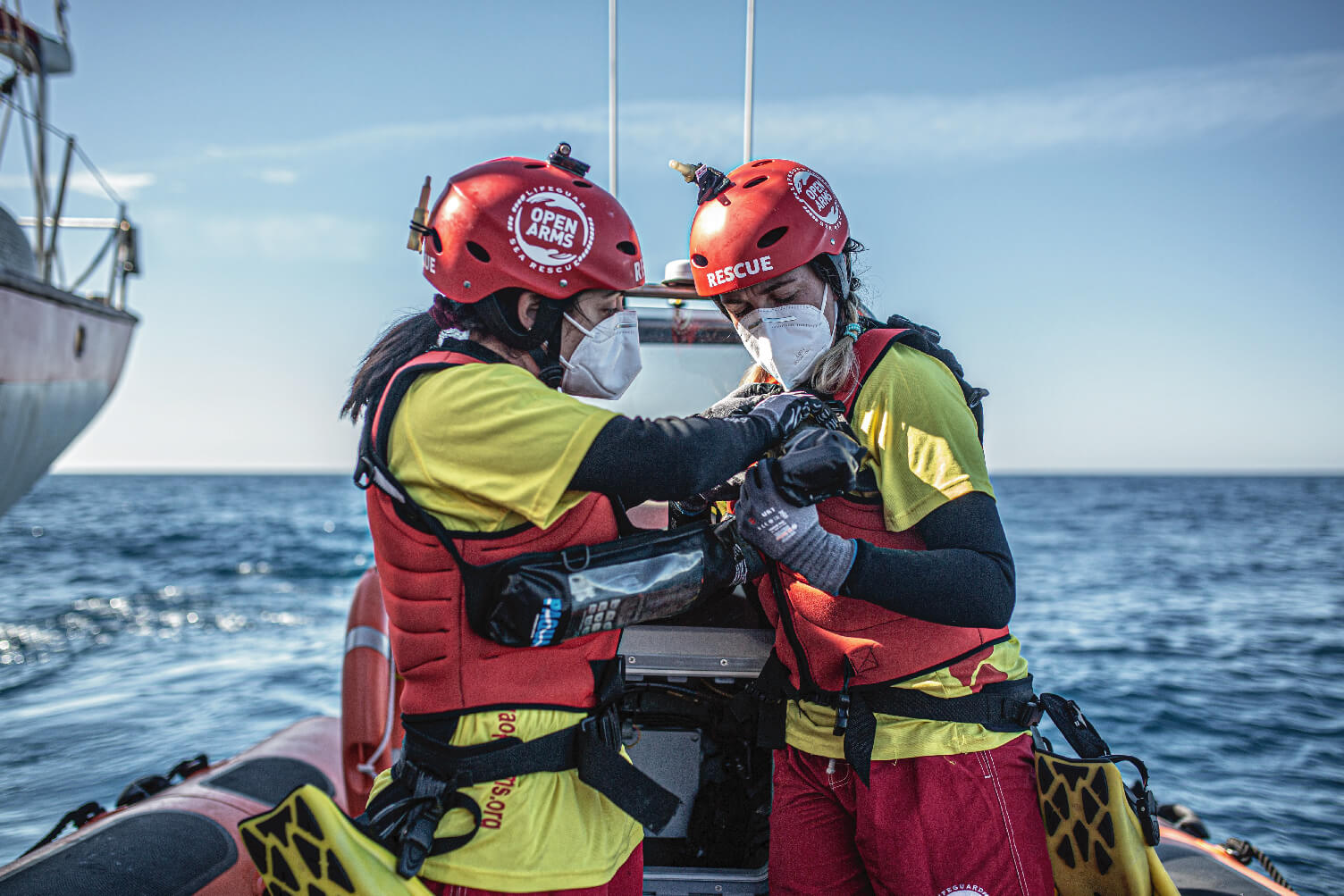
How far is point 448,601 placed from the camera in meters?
1.80

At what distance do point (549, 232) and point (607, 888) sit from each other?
1.42 meters

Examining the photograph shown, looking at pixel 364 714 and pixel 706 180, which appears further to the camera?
pixel 364 714

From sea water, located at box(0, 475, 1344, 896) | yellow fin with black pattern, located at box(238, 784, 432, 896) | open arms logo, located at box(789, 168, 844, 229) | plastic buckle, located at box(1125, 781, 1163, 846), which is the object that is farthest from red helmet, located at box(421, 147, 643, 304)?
sea water, located at box(0, 475, 1344, 896)

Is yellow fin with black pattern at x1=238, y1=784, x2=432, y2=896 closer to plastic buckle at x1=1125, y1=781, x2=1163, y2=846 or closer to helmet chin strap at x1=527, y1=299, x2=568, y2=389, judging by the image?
helmet chin strap at x1=527, y1=299, x2=568, y2=389

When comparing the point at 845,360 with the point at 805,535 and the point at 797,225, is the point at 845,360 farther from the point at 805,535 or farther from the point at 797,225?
the point at 805,535

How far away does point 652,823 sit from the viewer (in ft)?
6.10

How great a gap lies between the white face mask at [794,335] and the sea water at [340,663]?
5.98 m

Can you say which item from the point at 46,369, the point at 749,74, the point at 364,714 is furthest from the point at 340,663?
the point at 749,74

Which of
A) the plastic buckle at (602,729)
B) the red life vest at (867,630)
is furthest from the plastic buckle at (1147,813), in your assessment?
the plastic buckle at (602,729)

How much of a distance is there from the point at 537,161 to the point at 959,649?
159cm

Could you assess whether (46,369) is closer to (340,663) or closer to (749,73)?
(340,663)

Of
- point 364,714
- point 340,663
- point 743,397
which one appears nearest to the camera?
point 743,397

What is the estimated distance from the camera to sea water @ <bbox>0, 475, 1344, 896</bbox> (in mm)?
7582

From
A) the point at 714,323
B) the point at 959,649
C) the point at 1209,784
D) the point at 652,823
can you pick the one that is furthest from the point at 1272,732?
the point at 652,823
